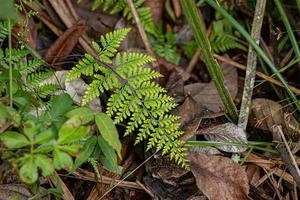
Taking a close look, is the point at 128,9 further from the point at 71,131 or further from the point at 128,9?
the point at 71,131

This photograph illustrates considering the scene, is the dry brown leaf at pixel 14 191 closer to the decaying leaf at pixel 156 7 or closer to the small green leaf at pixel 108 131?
the small green leaf at pixel 108 131

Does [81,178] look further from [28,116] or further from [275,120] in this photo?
[275,120]

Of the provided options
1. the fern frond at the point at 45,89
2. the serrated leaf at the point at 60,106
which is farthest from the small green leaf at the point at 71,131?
the fern frond at the point at 45,89

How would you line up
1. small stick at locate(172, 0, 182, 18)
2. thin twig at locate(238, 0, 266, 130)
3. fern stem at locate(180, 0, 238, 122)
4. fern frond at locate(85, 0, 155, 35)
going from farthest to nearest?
small stick at locate(172, 0, 182, 18), fern frond at locate(85, 0, 155, 35), thin twig at locate(238, 0, 266, 130), fern stem at locate(180, 0, 238, 122)

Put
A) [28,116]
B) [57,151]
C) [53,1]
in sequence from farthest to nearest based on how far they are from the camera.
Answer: [53,1] < [28,116] < [57,151]

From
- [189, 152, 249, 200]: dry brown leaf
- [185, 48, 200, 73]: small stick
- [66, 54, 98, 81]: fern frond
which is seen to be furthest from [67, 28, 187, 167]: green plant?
[185, 48, 200, 73]: small stick

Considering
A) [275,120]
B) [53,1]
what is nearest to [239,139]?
[275,120]

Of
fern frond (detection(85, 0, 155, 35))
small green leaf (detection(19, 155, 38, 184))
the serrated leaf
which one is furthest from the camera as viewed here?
fern frond (detection(85, 0, 155, 35))

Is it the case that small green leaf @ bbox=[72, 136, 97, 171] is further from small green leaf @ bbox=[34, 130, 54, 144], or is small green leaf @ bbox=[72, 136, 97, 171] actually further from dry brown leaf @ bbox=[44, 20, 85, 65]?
dry brown leaf @ bbox=[44, 20, 85, 65]
